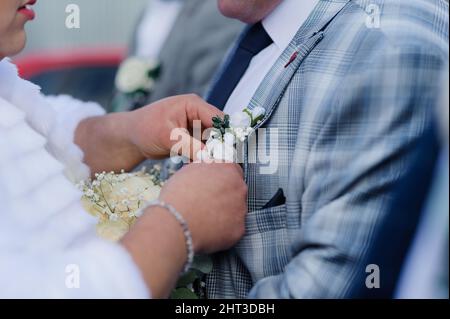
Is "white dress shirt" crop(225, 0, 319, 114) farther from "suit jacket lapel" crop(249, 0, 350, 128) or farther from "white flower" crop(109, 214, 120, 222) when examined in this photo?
"white flower" crop(109, 214, 120, 222)

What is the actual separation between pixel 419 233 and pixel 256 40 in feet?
2.91

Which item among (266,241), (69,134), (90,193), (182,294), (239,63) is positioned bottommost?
(182,294)

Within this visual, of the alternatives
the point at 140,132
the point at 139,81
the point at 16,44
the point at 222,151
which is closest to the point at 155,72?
the point at 139,81

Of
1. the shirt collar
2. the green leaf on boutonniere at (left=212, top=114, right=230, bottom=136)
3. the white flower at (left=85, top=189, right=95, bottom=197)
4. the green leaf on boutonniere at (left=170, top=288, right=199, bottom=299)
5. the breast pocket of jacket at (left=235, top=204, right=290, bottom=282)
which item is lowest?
the green leaf on boutonniere at (left=170, top=288, right=199, bottom=299)

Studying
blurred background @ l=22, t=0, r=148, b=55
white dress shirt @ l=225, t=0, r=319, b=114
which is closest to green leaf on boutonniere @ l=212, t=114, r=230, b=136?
white dress shirt @ l=225, t=0, r=319, b=114

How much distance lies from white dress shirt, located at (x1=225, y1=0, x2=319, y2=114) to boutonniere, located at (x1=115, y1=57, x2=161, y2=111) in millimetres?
2263

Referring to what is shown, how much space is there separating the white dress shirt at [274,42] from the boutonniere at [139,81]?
2263mm

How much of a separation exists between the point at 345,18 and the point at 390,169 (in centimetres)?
44

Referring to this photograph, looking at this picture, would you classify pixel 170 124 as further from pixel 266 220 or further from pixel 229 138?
pixel 266 220

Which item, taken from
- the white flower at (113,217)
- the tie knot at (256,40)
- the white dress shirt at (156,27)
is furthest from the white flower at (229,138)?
the white dress shirt at (156,27)

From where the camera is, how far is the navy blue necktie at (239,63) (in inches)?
85.0

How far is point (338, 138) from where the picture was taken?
5.13 ft

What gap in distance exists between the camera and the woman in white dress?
1461 millimetres
